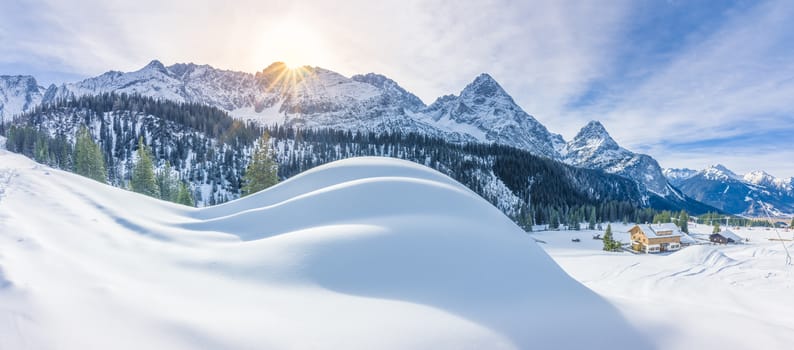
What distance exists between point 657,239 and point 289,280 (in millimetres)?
62989

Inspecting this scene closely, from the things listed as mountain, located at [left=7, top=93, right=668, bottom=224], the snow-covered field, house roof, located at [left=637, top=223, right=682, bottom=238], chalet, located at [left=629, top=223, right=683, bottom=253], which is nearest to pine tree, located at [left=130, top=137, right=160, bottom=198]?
the snow-covered field

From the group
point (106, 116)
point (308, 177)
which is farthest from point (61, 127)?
point (308, 177)

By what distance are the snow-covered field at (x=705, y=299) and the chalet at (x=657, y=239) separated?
30.2 m

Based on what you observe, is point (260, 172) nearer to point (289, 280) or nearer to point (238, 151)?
point (289, 280)

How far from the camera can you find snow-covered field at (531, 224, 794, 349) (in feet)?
14.7

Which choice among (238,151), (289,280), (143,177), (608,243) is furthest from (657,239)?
(238,151)

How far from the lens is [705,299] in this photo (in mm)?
11750

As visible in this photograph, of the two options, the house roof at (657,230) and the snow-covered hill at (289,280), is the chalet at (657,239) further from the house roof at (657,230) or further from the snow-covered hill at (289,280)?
the snow-covered hill at (289,280)

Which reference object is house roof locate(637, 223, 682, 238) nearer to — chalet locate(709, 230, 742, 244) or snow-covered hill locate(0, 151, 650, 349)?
chalet locate(709, 230, 742, 244)

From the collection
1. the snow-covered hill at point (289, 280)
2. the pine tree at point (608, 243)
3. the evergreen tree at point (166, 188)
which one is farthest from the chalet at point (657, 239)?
the evergreen tree at point (166, 188)

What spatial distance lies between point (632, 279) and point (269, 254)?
18672 millimetres

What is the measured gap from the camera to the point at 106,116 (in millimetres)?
108938

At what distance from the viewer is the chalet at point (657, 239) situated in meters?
47.8

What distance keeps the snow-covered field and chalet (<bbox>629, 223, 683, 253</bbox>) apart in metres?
30.2
